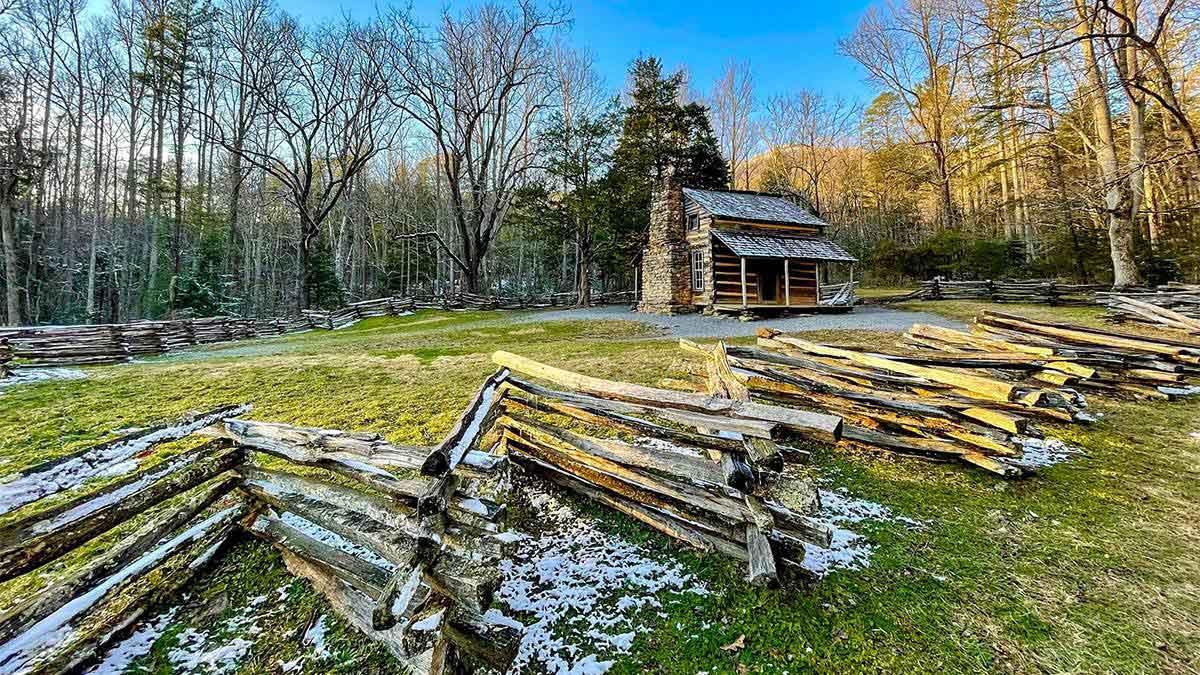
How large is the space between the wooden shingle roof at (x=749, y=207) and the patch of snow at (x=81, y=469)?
20.3 meters

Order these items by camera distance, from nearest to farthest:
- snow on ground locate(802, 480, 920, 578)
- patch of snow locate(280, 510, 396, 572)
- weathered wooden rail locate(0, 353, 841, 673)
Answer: weathered wooden rail locate(0, 353, 841, 673)
snow on ground locate(802, 480, 920, 578)
patch of snow locate(280, 510, 396, 572)

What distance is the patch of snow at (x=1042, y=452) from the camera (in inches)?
169

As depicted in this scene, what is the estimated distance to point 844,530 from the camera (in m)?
3.38

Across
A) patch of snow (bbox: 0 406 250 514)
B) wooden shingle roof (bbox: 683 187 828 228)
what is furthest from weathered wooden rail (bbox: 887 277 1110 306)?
patch of snow (bbox: 0 406 250 514)

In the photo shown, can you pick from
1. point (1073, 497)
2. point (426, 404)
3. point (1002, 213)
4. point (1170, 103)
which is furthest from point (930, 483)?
point (1002, 213)

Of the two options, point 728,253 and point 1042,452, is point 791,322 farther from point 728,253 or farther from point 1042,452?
point 1042,452

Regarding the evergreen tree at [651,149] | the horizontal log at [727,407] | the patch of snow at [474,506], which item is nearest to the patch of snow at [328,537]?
the patch of snow at [474,506]

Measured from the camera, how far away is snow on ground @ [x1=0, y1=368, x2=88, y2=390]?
30.0 ft

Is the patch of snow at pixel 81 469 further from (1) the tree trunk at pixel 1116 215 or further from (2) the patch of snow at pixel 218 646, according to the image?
(1) the tree trunk at pixel 1116 215

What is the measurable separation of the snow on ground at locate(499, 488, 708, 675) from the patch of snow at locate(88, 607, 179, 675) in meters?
1.78

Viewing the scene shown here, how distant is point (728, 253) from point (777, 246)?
2.21m

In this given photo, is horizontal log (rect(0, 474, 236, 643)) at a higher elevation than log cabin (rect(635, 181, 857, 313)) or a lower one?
lower

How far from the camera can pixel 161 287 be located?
25.6 meters

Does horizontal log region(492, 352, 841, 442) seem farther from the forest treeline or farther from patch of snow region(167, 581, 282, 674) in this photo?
the forest treeline
